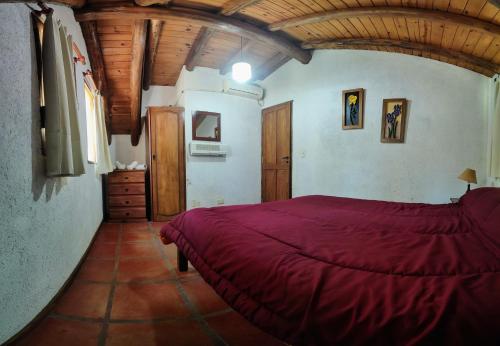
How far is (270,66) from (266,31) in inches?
48.8

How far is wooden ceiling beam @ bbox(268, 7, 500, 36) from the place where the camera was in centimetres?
199

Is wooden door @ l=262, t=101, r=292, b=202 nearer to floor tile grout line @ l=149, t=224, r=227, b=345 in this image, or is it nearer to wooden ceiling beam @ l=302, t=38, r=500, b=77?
wooden ceiling beam @ l=302, t=38, r=500, b=77

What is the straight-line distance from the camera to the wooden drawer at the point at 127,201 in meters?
3.94

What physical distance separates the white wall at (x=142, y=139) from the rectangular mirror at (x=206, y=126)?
907 mm

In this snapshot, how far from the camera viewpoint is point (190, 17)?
8.82ft

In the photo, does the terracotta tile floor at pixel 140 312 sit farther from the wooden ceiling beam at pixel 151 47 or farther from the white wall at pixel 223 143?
the wooden ceiling beam at pixel 151 47

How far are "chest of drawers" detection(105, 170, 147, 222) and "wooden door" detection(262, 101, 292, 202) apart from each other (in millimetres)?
2148

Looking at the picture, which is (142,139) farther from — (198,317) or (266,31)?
(198,317)

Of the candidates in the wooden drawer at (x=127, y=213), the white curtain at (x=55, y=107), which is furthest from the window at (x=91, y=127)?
the white curtain at (x=55, y=107)

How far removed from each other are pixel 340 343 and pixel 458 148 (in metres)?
2.90

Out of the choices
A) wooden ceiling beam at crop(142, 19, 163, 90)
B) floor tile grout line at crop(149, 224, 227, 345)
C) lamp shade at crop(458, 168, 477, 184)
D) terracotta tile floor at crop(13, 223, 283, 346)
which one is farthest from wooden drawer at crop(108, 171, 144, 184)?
lamp shade at crop(458, 168, 477, 184)

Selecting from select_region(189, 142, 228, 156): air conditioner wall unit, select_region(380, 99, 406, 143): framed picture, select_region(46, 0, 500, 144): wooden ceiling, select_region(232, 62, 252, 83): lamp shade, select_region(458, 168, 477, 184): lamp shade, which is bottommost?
select_region(458, 168, 477, 184): lamp shade

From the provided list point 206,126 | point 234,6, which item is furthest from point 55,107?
point 206,126

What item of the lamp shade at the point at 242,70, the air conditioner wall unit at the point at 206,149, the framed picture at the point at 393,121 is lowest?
the air conditioner wall unit at the point at 206,149
